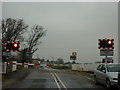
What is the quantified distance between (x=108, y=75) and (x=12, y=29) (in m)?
37.7

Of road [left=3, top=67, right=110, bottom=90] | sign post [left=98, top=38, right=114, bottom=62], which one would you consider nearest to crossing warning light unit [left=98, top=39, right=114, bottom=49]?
sign post [left=98, top=38, right=114, bottom=62]

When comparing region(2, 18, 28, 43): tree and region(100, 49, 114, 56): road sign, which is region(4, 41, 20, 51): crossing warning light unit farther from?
region(2, 18, 28, 43): tree

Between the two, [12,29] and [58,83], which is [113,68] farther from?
[12,29]

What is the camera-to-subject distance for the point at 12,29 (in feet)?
152

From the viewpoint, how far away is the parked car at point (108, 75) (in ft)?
34.8

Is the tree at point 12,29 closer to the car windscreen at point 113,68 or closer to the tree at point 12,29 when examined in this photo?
the tree at point 12,29

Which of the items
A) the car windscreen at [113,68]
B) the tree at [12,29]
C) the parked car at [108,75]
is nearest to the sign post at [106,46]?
the parked car at [108,75]

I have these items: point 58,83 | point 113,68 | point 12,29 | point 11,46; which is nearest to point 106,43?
point 113,68

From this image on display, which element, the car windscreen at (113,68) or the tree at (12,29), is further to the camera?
the tree at (12,29)

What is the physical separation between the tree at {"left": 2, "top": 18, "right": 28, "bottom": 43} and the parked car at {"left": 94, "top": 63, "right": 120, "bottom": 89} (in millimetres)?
33499

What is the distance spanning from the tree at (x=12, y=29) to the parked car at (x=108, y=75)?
33.5m

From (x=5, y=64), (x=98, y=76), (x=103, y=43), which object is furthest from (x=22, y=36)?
(x=98, y=76)

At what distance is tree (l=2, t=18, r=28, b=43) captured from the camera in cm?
4478

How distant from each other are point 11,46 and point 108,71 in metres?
9.54
